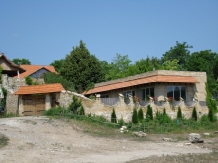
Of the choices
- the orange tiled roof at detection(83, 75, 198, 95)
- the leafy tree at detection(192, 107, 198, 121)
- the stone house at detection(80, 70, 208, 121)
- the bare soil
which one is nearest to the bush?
the bare soil

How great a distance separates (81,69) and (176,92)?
16833 mm

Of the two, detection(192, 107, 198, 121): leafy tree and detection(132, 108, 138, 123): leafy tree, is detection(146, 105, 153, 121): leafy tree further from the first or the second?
detection(192, 107, 198, 121): leafy tree

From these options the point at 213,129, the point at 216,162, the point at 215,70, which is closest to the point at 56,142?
the point at 216,162

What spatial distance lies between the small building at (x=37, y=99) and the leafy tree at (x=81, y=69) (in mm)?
14059

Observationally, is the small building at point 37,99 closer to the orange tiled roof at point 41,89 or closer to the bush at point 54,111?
the orange tiled roof at point 41,89

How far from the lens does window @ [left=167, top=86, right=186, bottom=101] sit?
39281mm

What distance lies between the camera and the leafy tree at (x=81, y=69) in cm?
5147

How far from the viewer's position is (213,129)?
36156 mm

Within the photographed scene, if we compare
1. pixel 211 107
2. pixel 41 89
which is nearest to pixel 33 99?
pixel 41 89

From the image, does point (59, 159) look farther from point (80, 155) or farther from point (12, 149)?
point (12, 149)

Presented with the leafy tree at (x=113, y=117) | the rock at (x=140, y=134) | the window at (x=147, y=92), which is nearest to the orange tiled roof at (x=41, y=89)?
the leafy tree at (x=113, y=117)

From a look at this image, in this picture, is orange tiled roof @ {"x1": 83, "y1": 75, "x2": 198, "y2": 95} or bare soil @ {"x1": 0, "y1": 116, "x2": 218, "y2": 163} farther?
orange tiled roof @ {"x1": 83, "y1": 75, "x2": 198, "y2": 95}

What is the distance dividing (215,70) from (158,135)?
3837cm

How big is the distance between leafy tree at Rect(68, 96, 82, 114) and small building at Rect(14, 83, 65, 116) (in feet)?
6.85
